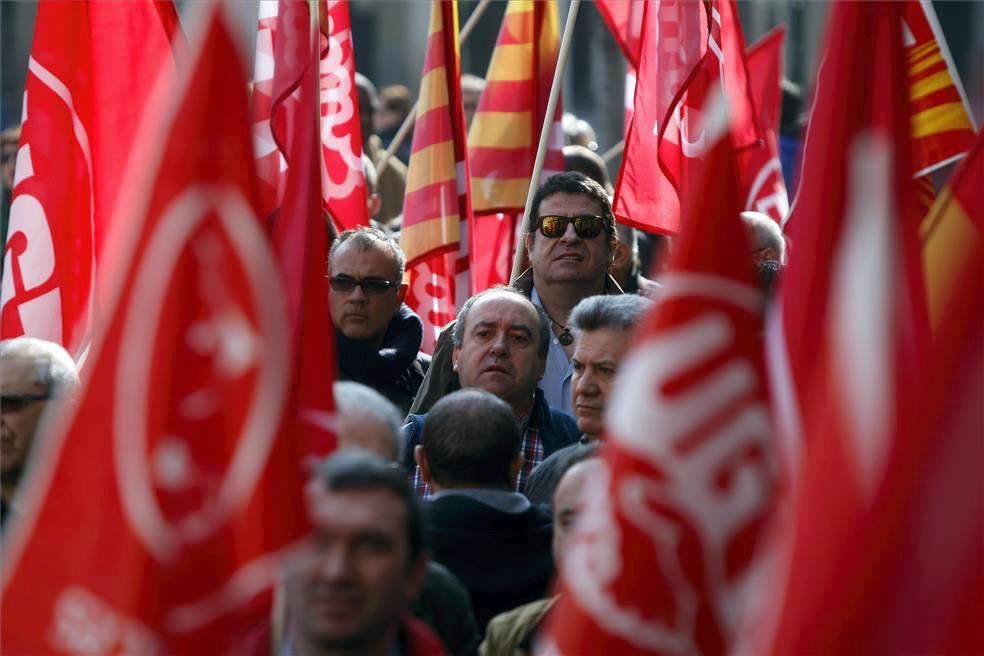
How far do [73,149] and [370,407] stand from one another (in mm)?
2444

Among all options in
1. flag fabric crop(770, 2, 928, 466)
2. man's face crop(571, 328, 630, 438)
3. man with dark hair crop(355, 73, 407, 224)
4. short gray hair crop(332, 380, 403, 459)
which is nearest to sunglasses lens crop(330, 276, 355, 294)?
man's face crop(571, 328, 630, 438)

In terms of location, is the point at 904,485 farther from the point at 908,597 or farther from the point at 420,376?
the point at 420,376

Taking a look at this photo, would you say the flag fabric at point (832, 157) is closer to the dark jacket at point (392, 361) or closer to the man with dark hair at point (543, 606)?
the man with dark hair at point (543, 606)

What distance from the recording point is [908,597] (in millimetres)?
3945

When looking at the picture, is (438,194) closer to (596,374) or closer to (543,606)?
(596,374)

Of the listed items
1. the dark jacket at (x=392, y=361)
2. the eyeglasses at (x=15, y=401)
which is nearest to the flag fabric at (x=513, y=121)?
the dark jacket at (x=392, y=361)

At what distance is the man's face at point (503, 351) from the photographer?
21.7 feet

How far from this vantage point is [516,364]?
21.8 feet

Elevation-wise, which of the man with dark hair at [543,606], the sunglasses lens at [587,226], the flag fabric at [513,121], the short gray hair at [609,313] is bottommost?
the man with dark hair at [543,606]

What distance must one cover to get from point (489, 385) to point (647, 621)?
2.54 metres

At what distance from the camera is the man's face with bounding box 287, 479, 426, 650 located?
405 centimetres

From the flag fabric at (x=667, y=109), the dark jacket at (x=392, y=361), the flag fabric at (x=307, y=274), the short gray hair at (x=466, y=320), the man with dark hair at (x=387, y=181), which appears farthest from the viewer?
the man with dark hair at (x=387, y=181)

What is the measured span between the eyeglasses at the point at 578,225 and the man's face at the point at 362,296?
505 mm

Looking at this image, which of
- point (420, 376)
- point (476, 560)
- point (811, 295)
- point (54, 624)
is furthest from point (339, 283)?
point (54, 624)
